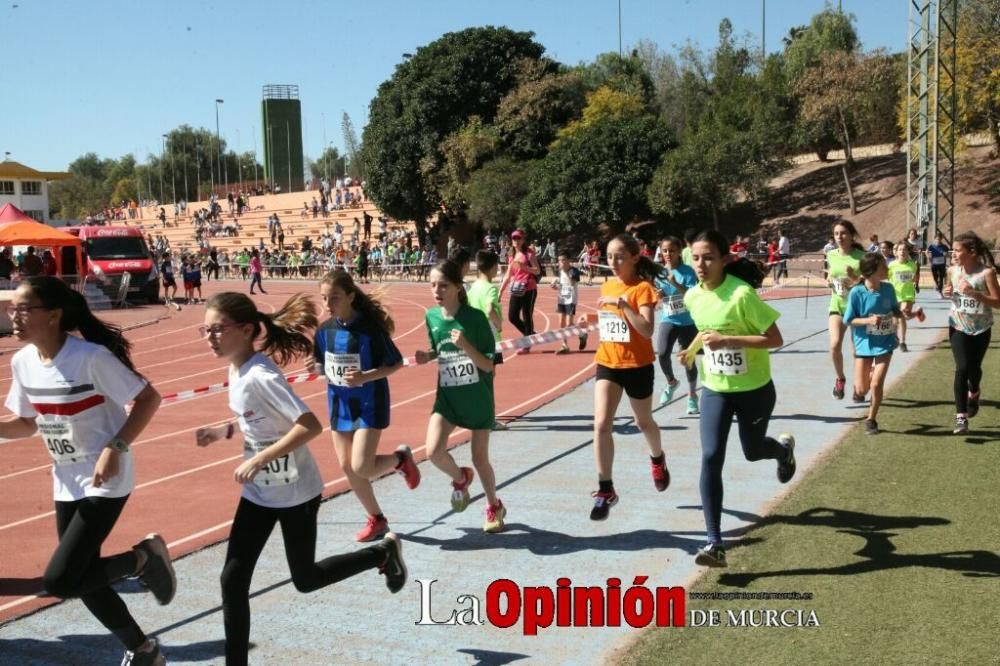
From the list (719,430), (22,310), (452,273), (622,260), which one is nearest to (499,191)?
(622,260)

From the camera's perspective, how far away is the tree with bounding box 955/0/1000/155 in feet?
129

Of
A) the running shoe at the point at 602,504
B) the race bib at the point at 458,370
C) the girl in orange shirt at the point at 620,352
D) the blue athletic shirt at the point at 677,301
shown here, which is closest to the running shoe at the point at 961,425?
the blue athletic shirt at the point at 677,301

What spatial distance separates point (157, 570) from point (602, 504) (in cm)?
299

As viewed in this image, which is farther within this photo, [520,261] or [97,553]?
[520,261]

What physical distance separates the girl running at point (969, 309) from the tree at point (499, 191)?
3761 cm

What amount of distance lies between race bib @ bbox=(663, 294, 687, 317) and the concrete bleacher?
4665 centimetres

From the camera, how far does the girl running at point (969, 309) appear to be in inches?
339

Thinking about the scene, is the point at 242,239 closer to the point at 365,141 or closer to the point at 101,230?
the point at 365,141

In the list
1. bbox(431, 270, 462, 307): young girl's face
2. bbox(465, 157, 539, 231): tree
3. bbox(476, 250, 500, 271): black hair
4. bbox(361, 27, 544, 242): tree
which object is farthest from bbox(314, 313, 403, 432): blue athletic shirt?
bbox(361, 27, 544, 242): tree

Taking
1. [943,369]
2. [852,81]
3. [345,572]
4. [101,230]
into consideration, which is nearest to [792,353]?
[943,369]

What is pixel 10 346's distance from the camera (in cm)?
2200

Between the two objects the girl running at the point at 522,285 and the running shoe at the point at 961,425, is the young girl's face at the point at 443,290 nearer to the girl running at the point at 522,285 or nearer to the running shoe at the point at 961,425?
the running shoe at the point at 961,425

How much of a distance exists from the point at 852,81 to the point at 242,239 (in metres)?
39.5

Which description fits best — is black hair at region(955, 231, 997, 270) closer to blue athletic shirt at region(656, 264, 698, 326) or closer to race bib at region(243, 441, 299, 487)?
blue athletic shirt at region(656, 264, 698, 326)
